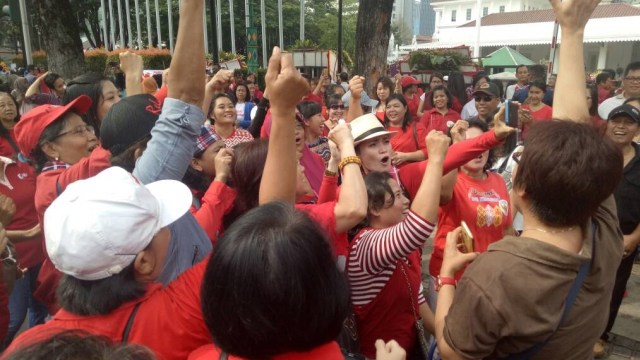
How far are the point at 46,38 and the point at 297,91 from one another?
33.8 ft

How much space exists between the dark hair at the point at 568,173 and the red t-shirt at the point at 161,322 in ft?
3.28

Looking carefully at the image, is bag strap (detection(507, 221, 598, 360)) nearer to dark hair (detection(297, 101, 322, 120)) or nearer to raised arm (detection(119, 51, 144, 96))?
raised arm (detection(119, 51, 144, 96))

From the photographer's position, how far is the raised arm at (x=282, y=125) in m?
1.50

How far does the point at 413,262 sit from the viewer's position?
224 centimetres

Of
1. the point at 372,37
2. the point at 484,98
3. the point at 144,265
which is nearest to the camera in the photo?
the point at 144,265

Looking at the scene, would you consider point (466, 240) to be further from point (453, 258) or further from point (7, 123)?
point (7, 123)

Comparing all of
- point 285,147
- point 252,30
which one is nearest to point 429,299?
point 285,147

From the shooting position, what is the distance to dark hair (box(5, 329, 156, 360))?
88 cm

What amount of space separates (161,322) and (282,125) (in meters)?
0.71

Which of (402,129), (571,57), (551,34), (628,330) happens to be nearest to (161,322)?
(571,57)

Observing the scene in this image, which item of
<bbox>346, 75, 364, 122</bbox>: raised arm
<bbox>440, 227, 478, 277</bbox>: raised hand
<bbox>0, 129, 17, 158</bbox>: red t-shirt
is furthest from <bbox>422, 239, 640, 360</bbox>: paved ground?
<bbox>0, 129, 17, 158</bbox>: red t-shirt

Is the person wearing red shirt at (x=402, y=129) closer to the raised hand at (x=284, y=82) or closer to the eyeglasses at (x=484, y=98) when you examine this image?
the eyeglasses at (x=484, y=98)

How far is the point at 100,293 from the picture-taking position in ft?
4.16

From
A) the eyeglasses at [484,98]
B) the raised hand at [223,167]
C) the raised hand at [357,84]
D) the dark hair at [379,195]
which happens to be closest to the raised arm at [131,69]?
the raised hand at [223,167]
